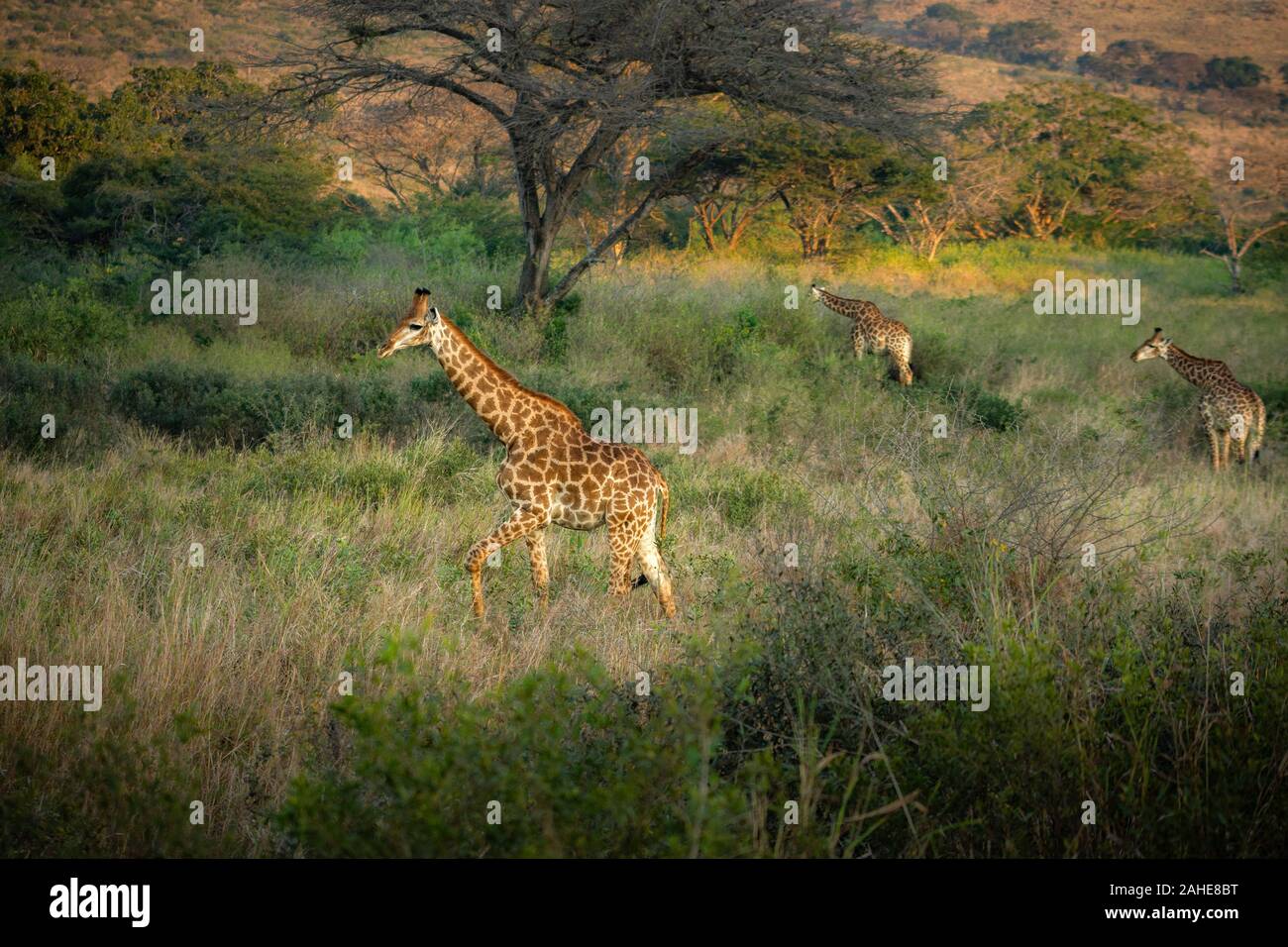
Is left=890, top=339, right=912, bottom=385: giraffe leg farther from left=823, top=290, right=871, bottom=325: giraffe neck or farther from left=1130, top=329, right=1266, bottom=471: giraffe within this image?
left=1130, top=329, right=1266, bottom=471: giraffe

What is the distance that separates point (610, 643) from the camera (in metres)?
5.86

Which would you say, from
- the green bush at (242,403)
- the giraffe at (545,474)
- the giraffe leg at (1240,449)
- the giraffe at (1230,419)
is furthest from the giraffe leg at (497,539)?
the giraffe leg at (1240,449)

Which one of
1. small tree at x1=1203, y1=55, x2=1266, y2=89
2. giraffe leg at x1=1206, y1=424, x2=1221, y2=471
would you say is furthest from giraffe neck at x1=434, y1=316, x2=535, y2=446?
small tree at x1=1203, y1=55, x2=1266, y2=89

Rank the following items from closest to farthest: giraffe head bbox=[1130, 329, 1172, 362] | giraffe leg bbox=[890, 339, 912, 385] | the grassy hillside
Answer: the grassy hillside
giraffe head bbox=[1130, 329, 1172, 362]
giraffe leg bbox=[890, 339, 912, 385]

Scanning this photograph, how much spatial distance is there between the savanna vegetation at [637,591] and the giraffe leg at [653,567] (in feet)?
0.77

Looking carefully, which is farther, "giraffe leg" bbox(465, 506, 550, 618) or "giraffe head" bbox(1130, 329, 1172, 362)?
"giraffe head" bbox(1130, 329, 1172, 362)

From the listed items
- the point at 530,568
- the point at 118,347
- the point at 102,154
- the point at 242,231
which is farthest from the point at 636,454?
the point at 102,154

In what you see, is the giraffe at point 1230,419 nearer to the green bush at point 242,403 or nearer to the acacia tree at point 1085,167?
the green bush at point 242,403

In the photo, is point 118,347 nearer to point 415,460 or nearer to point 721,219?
point 415,460

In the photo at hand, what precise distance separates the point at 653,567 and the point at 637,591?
1.39 ft

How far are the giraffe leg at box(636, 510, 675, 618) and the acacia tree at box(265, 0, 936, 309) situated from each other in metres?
8.57

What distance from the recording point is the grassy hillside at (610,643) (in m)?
3.69

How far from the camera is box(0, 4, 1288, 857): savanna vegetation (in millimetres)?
3840

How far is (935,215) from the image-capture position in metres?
33.6
